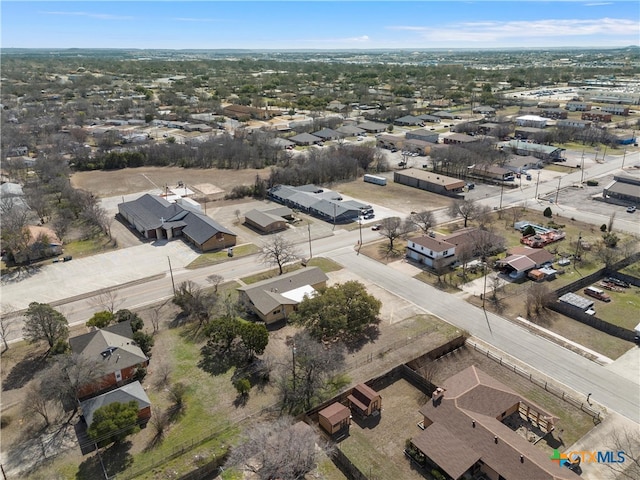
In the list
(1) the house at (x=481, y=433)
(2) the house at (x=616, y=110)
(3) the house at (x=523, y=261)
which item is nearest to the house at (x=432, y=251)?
(3) the house at (x=523, y=261)

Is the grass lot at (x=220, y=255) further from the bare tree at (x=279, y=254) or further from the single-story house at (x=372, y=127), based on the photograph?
the single-story house at (x=372, y=127)

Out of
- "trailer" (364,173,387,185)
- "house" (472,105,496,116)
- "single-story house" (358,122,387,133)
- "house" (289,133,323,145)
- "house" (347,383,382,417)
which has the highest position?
"house" (472,105,496,116)

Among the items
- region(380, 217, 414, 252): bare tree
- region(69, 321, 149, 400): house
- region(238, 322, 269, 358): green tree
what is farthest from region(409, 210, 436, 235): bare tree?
region(69, 321, 149, 400): house

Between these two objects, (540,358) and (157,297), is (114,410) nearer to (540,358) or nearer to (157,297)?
(157,297)

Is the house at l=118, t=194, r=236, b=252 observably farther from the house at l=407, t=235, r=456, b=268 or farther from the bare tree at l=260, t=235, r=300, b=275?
the house at l=407, t=235, r=456, b=268

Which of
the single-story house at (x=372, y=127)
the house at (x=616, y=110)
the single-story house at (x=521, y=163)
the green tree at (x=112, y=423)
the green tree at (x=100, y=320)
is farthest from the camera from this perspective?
the house at (x=616, y=110)
